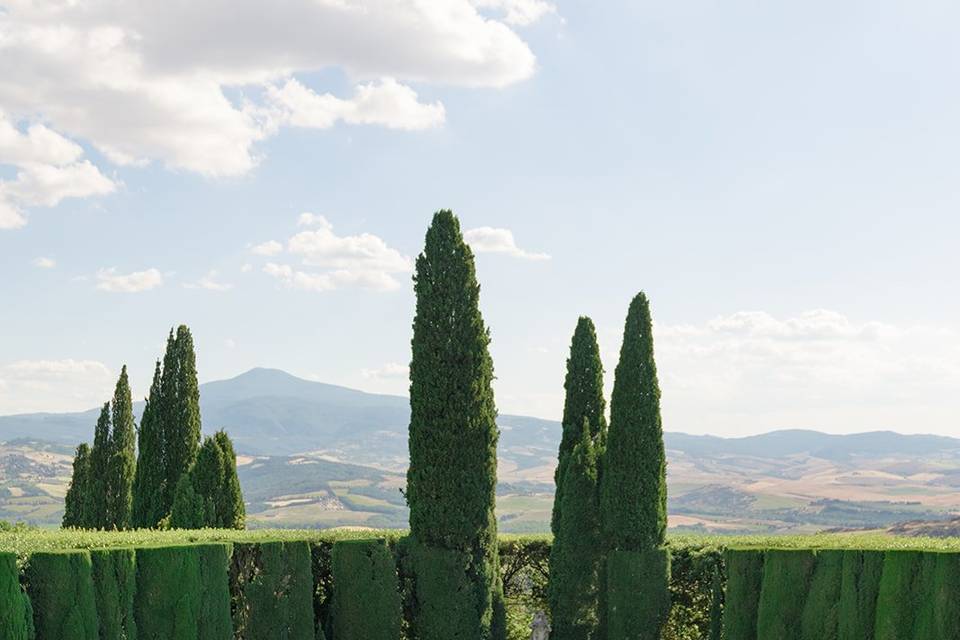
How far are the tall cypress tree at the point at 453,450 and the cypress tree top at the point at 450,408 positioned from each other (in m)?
0.02

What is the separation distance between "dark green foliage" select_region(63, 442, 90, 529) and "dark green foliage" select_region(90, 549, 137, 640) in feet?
77.4

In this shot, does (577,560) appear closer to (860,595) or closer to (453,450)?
(453,450)

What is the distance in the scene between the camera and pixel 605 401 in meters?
20.3

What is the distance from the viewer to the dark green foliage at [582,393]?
20.0 meters

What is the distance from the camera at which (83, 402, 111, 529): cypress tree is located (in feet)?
114

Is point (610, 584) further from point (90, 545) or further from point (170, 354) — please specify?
point (170, 354)

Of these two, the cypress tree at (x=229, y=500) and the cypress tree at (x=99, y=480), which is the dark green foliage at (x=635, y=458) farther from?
the cypress tree at (x=99, y=480)

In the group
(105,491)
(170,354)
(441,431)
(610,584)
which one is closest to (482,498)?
(441,431)

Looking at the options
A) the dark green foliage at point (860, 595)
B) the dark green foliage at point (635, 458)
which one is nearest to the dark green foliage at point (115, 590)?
the dark green foliage at point (635, 458)

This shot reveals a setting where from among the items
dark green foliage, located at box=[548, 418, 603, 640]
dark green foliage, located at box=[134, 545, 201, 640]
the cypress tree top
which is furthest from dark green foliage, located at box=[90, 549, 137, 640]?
dark green foliage, located at box=[548, 418, 603, 640]

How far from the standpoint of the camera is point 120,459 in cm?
3512

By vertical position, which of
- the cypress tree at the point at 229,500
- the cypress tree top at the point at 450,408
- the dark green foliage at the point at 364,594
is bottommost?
the dark green foliage at the point at 364,594

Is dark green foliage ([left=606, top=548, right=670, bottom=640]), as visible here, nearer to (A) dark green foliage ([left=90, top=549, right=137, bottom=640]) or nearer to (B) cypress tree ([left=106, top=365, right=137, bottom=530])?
(A) dark green foliage ([left=90, top=549, right=137, bottom=640])

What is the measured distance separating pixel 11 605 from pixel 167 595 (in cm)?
224
